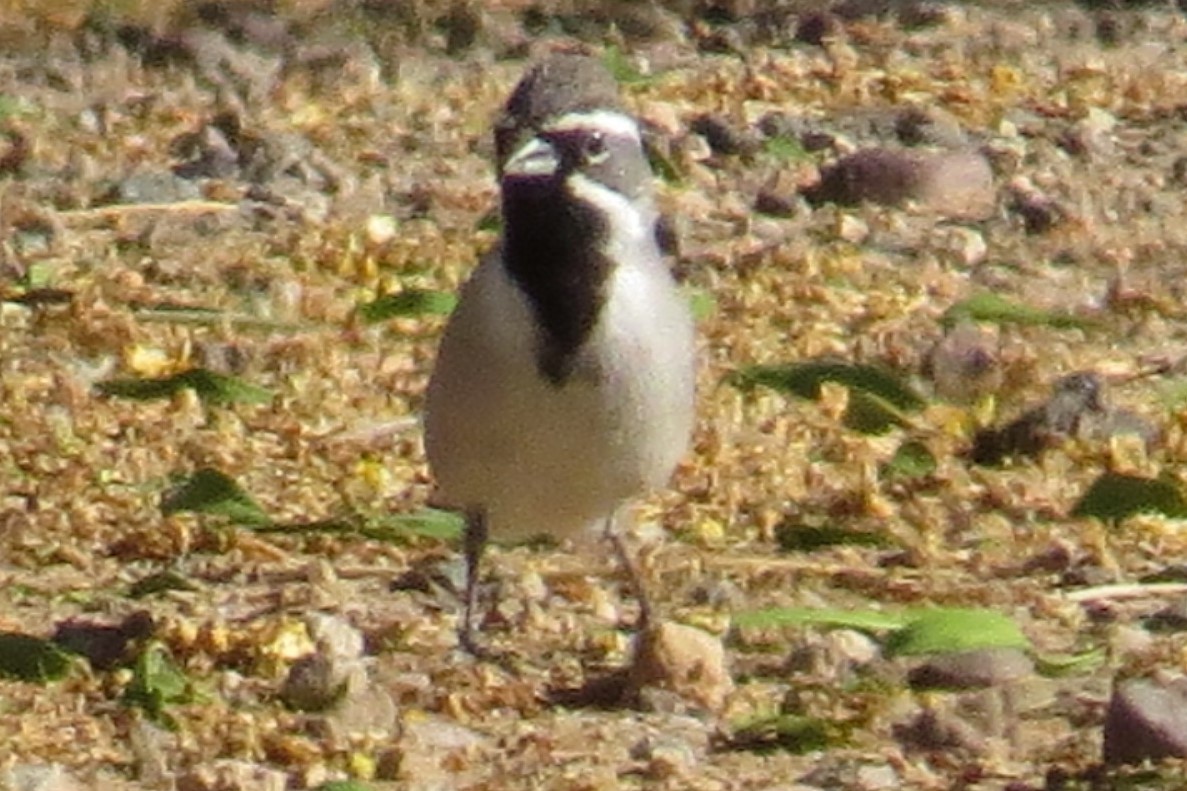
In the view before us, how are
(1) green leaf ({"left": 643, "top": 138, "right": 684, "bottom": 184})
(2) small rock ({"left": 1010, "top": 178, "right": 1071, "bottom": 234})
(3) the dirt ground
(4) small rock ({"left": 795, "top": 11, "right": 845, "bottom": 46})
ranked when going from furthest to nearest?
(4) small rock ({"left": 795, "top": 11, "right": 845, "bottom": 46})
(1) green leaf ({"left": 643, "top": 138, "right": 684, "bottom": 184})
(2) small rock ({"left": 1010, "top": 178, "right": 1071, "bottom": 234})
(3) the dirt ground

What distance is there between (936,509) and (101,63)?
11.9 ft

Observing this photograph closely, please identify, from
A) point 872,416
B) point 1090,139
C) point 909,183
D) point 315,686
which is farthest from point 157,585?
point 1090,139

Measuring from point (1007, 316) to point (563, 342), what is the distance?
1.94m

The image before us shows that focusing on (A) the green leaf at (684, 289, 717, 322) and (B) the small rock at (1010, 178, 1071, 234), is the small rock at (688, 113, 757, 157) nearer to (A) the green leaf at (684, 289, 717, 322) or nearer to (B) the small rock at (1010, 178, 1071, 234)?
(B) the small rock at (1010, 178, 1071, 234)

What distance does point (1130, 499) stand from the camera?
6.34 meters

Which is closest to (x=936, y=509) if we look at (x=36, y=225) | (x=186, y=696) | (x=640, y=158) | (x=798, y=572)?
(x=798, y=572)

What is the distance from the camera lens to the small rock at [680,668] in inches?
216

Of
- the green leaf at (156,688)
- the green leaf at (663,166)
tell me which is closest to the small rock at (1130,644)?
the green leaf at (156,688)

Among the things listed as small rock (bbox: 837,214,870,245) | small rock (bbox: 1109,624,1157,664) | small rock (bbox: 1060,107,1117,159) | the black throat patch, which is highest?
the black throat patch

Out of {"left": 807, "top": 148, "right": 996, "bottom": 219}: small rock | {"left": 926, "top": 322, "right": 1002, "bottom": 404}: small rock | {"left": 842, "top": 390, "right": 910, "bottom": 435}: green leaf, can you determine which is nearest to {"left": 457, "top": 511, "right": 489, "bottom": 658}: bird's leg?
{"left": 842, "top": 390, "right": 910, "bottom": 435}: green leaf

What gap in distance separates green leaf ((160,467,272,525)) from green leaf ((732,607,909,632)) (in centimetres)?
93

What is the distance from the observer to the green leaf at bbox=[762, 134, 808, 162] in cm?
883

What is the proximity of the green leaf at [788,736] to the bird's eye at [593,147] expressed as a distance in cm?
101

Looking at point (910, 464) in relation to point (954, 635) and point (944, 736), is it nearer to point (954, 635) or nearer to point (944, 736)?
point (954, 635)
